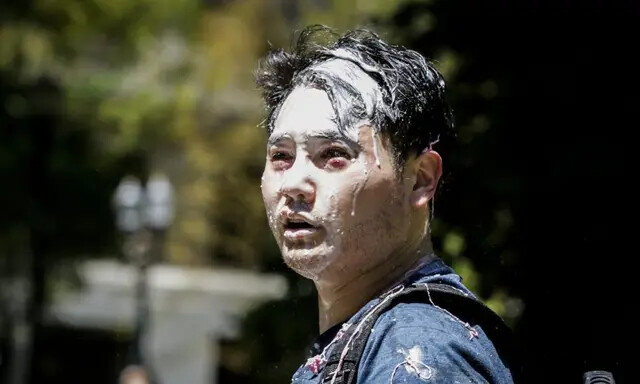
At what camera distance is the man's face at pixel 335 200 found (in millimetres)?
2271

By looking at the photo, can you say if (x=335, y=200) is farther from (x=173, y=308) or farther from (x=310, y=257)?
(x=173, y=308)

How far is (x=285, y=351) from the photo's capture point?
5387 millimetres

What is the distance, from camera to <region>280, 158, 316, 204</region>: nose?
89.5 inches

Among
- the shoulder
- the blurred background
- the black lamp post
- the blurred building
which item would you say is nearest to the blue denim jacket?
the shoulder

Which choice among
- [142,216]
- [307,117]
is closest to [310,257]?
[307,117]

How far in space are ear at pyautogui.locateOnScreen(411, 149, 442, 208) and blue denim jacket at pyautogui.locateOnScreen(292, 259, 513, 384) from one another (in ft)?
0.82

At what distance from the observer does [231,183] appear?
16.3 metres

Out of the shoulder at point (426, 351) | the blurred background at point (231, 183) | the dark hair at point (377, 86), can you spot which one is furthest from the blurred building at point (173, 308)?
the shoulder at point (426, 351)

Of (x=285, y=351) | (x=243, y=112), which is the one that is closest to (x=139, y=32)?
(x=243, y=112)

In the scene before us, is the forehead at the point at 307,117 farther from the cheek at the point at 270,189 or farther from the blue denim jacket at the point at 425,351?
the blue denim jacket at the point at 425,351

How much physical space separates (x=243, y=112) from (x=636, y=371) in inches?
564

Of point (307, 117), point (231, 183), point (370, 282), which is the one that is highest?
point (231, 183)

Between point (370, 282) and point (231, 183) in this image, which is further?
point (231, 183)

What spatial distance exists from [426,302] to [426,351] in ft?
0.59
